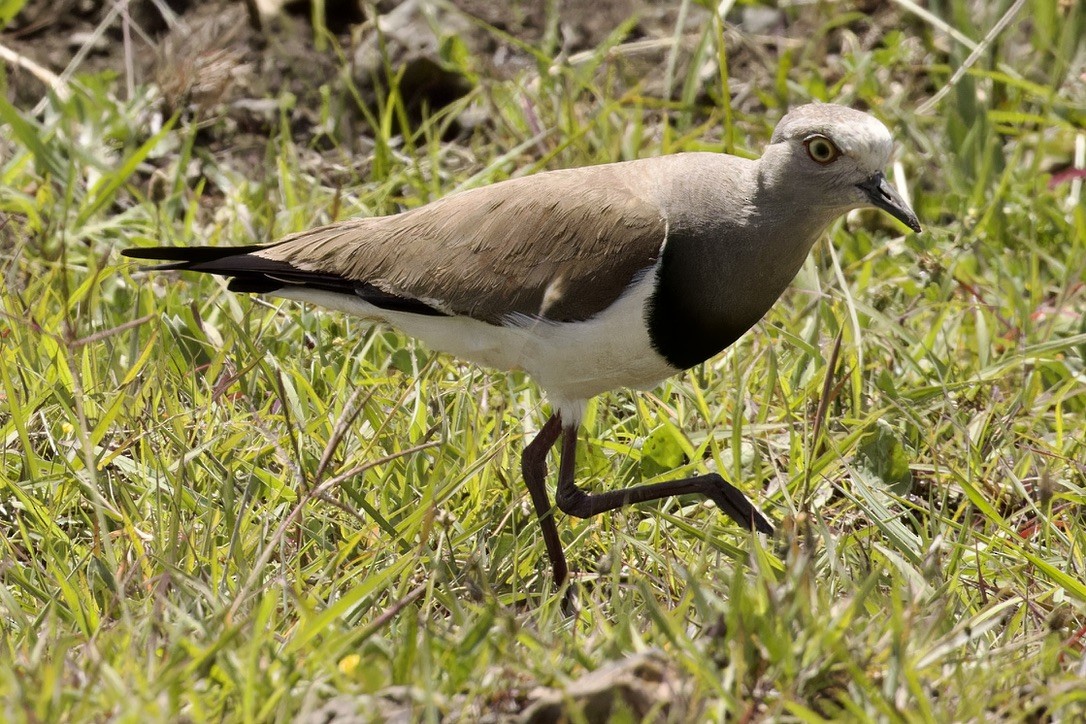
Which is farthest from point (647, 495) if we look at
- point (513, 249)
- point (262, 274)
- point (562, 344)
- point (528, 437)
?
point (262, 274)

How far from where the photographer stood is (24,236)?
190 inches

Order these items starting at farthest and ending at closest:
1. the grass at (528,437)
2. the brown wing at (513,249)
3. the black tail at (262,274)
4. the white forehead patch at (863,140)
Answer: the black tail at (262,274) → the brown wing at (513,249) → the white forehead patch at (863,140) → the grass at (528,437)

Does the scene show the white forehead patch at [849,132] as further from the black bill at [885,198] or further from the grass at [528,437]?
the grass at [528,437]

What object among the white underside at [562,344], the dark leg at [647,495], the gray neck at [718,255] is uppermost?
the gray neck at [718,255]

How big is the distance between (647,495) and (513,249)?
27.9 inches

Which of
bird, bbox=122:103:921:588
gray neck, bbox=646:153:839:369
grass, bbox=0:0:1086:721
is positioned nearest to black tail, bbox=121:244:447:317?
bird, bbox=122:103:921:588

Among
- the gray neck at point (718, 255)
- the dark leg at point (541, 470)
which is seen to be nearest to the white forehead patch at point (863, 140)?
the gray neck at point (718, 255)

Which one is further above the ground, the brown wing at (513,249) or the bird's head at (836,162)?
the bird's head at (836,162)

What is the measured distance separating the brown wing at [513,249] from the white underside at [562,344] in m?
0.04

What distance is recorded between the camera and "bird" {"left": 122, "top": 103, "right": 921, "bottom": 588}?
3.39 m

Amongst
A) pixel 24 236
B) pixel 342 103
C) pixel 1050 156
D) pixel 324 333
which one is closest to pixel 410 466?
pixel 324 333

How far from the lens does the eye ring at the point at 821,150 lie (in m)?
3.36

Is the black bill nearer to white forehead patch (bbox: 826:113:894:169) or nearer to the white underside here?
white forehead patch (bbox: 826:113:894:169)

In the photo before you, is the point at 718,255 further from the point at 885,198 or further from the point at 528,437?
the point at 528,437
